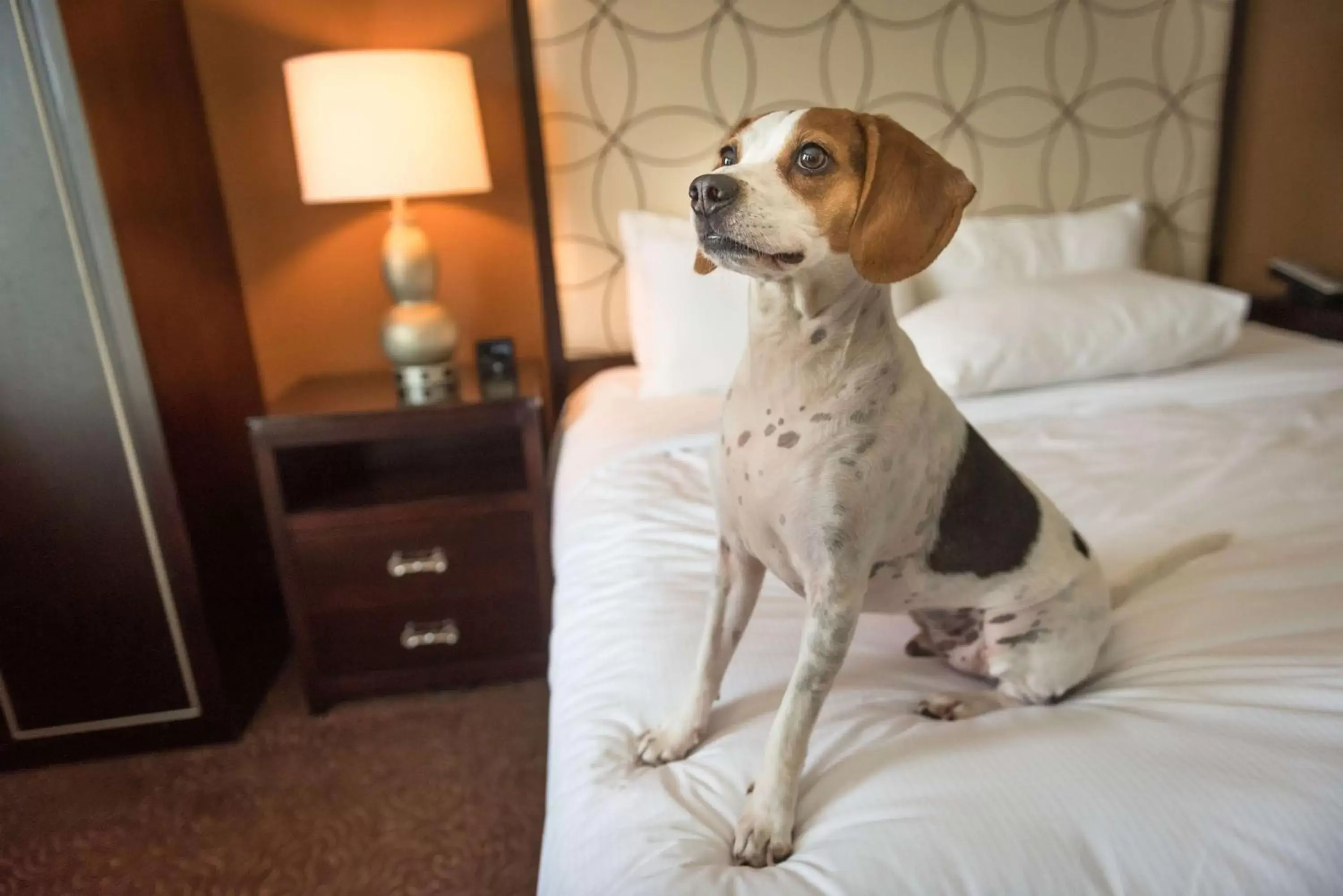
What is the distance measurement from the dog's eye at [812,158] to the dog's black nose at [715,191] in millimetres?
71

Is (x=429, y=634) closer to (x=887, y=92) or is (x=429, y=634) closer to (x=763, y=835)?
(x=763, y=835)

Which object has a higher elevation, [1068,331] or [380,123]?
[380,123]

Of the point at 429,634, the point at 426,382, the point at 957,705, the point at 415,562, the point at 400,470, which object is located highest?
the point at 426,382

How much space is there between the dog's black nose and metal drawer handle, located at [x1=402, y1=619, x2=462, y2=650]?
53.2 inches

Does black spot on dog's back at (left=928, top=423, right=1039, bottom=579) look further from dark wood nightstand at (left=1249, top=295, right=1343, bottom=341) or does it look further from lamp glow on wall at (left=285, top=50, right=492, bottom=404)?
dark wood nightstand at (left=1249, top=295, right=1343, bottom=341)

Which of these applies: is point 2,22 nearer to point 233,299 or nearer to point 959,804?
point 233,299

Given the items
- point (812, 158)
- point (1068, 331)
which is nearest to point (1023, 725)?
point (812, 158)

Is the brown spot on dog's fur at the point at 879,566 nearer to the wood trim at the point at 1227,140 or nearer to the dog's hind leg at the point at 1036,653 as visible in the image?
the dog's hind leg at the point at 1036,653

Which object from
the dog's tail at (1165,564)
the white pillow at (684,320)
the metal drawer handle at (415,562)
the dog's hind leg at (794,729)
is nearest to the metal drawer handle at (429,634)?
the metal drawer handle at (415,562)

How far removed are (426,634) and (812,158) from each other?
1.42 meters

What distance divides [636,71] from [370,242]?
0.77 metres

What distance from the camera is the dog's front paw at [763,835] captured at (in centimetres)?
69

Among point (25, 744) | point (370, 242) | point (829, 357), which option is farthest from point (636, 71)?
point (25, 744)

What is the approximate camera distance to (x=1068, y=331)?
5.81ft
